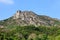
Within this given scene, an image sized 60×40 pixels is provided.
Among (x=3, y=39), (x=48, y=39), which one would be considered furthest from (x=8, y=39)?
(x=48, y=39)

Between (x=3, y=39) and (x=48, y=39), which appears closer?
(x=48, y=39)

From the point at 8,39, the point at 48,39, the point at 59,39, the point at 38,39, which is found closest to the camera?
the point at 59,39

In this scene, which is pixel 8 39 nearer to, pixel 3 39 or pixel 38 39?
pixel 3 39

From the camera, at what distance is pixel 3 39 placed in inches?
2931

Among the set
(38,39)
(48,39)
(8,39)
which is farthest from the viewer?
(8,39)

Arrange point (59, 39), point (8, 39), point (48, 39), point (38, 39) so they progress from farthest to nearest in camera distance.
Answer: point (8, 39) < point (38, 39) < point (48, 39) < point (59, 39)

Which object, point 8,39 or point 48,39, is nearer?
point 48,39

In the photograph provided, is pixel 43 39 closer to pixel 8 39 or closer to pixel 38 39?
pixel 38 39

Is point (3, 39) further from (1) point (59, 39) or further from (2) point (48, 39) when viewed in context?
(1) point (59, 39)

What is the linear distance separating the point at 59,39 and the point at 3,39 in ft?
84.7

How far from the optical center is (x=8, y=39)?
73938 millimetres

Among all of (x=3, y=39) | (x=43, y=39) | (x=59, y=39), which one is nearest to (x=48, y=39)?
(x=43, y=39)

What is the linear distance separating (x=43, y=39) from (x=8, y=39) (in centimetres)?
1219

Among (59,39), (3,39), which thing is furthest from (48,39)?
(3,39)
